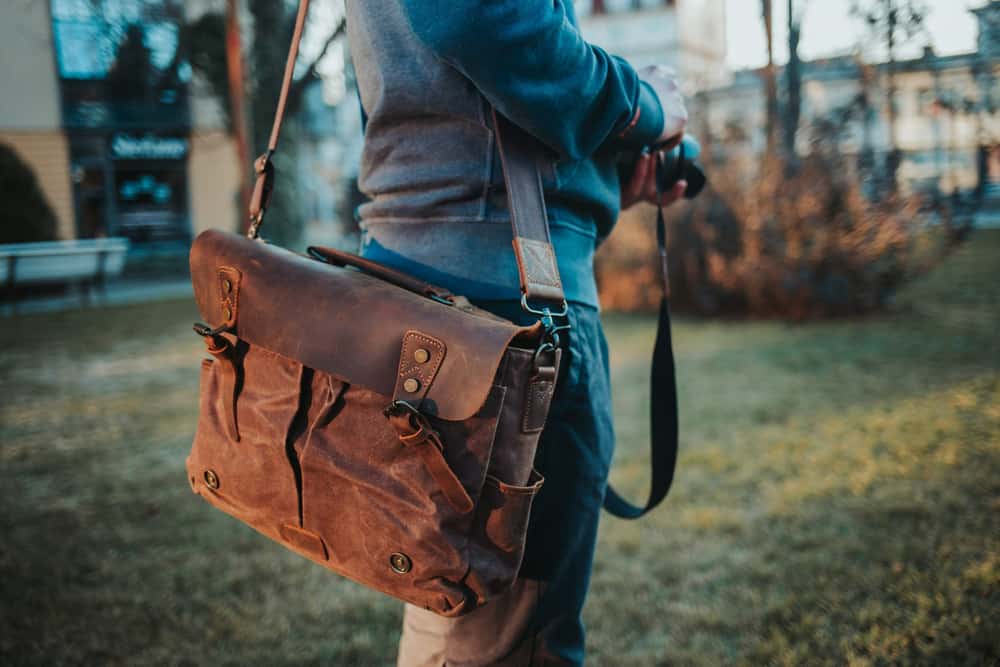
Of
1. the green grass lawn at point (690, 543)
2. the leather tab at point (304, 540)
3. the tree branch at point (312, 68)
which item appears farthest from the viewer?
the tree branch at point (312, 68)

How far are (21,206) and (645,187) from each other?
15.3m

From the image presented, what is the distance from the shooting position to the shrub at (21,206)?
13.4 m

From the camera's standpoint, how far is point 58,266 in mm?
11000

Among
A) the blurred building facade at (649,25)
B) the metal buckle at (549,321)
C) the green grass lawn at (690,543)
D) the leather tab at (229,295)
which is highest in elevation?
the blurred building facade at (649,25)

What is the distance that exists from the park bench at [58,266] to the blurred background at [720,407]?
1.9 inches

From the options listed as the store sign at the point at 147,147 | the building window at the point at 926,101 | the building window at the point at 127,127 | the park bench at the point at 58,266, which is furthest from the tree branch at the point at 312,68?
the building window at the point at 926,101

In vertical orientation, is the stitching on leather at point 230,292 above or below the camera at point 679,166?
below

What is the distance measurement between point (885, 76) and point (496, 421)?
852 centimetres

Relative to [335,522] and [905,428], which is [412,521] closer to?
[335,522]

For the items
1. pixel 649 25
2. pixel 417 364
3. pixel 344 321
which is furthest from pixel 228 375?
pixel 649 25

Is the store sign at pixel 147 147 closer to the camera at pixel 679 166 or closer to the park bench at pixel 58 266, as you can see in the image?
the park bench at pixel 58 266

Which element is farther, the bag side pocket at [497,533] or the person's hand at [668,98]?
the person's hand at [668,98]

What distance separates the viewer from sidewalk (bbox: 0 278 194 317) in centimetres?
1099

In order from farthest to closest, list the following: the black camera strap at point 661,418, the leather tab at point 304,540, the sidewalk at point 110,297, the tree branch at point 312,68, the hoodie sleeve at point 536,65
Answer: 1. the tree branch at point 312,68
2. the sidewalk at point 110,297
3. the black camera strap at point 661,418
4. the leather tab at point 304,540
5. the hoodie sleeve at point 536,65
